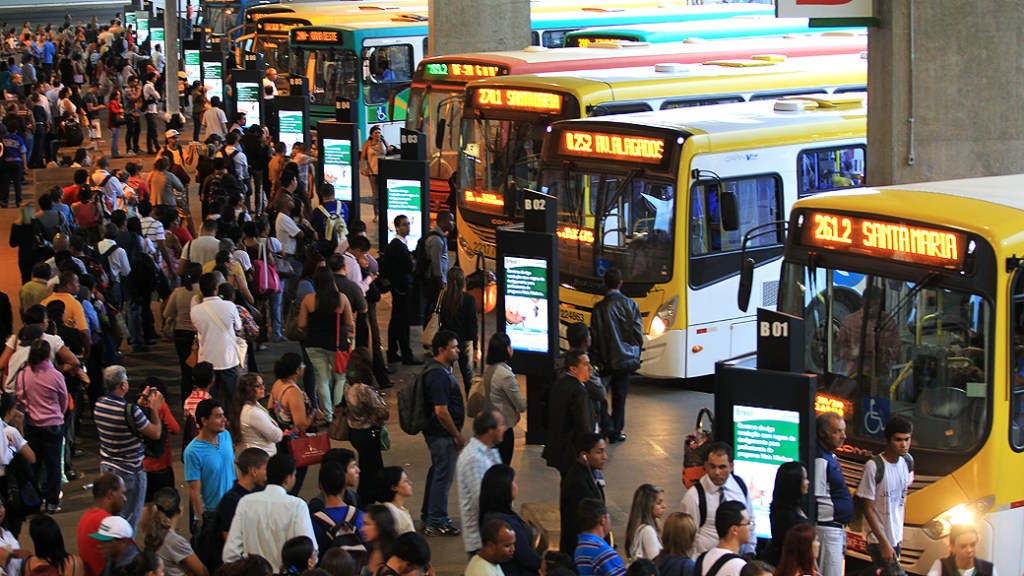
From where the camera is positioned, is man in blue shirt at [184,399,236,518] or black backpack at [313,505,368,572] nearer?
black backpack at [313,505,368,572]

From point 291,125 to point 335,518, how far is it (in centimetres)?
1689

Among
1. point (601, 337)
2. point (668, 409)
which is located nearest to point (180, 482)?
point (601, 337)

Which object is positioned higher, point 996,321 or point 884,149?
point 884,149

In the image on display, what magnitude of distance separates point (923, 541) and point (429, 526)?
11.9 feet

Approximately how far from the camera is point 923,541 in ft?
32.3

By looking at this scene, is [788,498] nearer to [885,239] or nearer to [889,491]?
[889,491]

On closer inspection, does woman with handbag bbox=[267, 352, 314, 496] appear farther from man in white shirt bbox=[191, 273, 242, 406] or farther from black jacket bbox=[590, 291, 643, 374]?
black jacket bbox=[590, 291, 643, 374]

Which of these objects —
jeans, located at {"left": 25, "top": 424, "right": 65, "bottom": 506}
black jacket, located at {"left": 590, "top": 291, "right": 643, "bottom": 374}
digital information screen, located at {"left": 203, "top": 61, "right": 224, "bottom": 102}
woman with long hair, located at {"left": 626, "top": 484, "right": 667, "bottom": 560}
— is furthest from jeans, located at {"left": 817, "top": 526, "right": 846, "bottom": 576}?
digital information screen, located at {"left": 203, "top": 61, "right": 224, "bottom": 102}

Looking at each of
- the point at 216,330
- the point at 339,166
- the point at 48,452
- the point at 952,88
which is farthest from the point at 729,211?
the point at 339,166

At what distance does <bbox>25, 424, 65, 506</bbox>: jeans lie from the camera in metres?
11.6

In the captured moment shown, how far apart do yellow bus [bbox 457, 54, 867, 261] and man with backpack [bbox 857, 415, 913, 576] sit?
8.95 metres

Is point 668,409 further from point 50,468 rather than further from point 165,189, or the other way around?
point 165,189

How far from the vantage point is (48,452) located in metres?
11.8

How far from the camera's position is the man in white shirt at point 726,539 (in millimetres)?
7793
